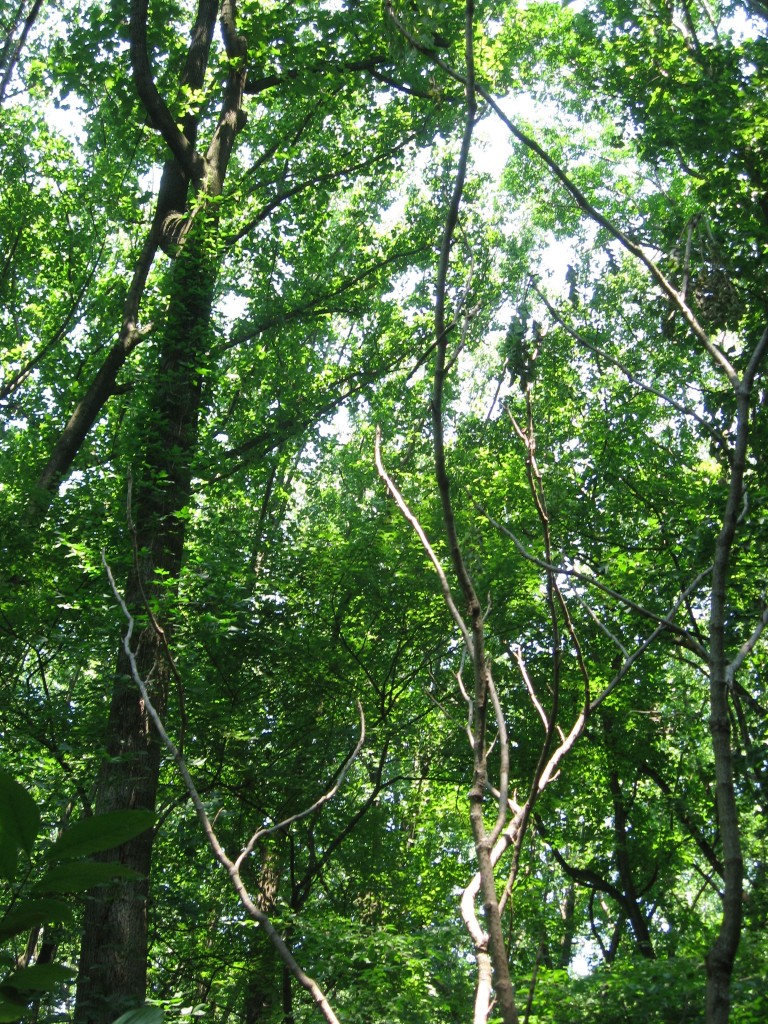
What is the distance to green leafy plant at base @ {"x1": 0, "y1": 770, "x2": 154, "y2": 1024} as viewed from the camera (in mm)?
699

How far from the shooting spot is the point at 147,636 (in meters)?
5.62

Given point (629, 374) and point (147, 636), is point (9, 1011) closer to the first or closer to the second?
point (629, 374)

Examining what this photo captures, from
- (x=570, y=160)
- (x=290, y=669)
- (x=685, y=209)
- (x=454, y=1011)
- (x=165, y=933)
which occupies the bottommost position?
(x=454, y=1011)

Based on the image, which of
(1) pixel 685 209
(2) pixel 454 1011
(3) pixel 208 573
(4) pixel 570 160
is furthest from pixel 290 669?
(4) pixel 570 160

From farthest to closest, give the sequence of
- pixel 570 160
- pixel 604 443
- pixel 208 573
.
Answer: pixel 570 160, pixel 604 443, pixel 208 573

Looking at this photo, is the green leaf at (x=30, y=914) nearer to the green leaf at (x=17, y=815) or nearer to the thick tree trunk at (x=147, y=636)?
the green leaf at (x=17, y=815)

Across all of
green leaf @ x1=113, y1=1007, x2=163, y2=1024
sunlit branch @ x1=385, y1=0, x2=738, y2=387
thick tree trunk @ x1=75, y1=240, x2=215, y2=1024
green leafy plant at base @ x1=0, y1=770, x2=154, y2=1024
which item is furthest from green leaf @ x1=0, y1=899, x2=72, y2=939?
thick tree trunk @ x1=75, y1=240, x2=215, y2=1024

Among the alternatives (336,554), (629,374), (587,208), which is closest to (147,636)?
(336,554)

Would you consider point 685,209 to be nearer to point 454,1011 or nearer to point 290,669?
point 290,669

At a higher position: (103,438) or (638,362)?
(638,362)

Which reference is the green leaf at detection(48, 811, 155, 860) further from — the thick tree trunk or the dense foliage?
the thick tree trunk

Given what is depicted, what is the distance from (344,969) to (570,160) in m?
14.2

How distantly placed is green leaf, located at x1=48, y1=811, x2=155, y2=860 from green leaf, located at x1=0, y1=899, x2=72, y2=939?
4 cm

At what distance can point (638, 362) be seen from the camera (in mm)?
14500
